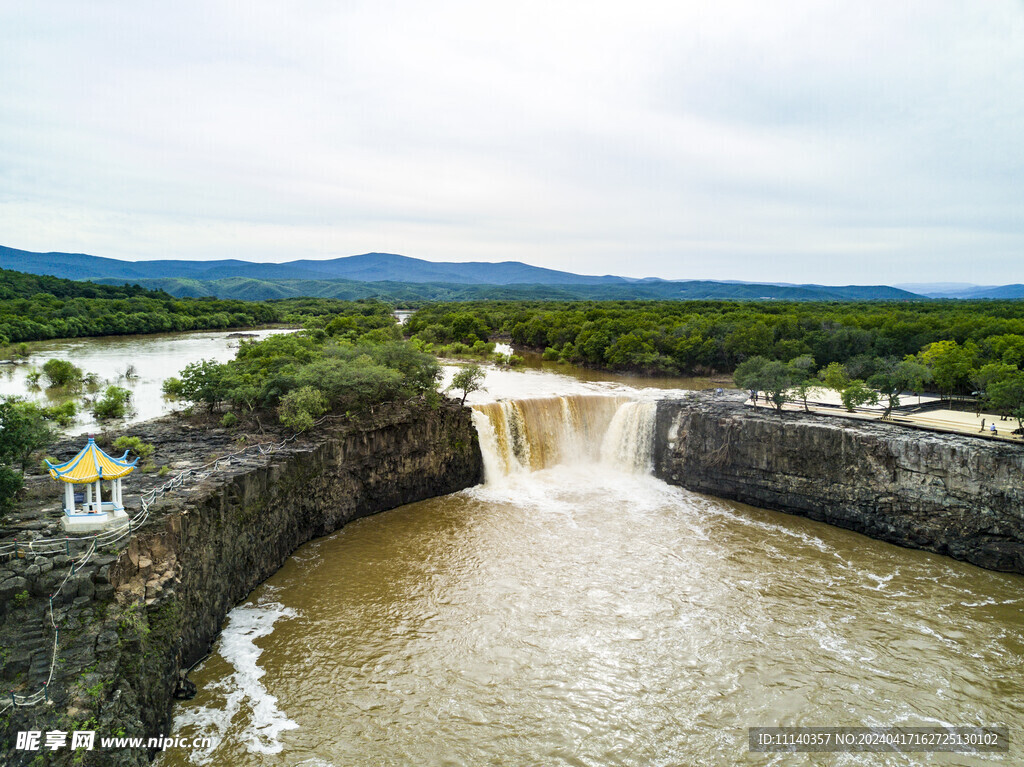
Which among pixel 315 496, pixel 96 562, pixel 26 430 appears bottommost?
pixel 315 496

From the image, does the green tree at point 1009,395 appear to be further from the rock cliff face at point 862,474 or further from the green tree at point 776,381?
the green tree at point 776,381

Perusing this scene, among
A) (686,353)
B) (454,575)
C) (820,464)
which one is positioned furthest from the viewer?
(686,353)

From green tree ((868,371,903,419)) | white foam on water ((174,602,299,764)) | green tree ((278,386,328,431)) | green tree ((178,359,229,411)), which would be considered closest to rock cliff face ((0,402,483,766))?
white foam on water ((174,602,299,764))

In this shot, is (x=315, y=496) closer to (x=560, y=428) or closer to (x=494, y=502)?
(x=494, y=502)

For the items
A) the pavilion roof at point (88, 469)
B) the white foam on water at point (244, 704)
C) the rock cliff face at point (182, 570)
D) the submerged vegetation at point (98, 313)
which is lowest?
the white foam on water at point (244, 704)

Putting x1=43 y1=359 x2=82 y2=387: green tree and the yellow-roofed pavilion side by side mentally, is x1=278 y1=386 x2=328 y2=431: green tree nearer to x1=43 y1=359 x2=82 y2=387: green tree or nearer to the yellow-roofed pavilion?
the yellow-roofed pavilion

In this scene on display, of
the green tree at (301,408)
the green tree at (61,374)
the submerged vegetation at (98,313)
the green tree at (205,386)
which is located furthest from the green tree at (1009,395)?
the submerged vegetation at (98,313)

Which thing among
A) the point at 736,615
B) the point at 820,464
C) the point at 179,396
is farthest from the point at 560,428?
the point at 179,396
